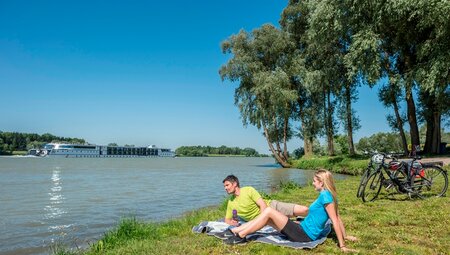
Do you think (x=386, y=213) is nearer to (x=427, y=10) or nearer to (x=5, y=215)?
(x=5, y=215)

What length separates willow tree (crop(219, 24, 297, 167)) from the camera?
4019 centimetres

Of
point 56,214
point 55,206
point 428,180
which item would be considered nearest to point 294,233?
point 428,180

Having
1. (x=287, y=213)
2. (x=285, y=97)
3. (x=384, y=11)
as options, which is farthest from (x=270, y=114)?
(x=287, y=213)

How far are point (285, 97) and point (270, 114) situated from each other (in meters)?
3.39

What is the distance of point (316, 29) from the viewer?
2845cm

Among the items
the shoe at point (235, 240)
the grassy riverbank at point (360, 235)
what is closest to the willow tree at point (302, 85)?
the grassy riverbank at point (360, 235)

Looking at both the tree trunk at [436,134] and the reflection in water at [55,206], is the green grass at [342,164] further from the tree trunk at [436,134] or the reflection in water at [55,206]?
the reflection in water at [55,206]

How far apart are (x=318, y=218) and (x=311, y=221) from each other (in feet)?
0.47

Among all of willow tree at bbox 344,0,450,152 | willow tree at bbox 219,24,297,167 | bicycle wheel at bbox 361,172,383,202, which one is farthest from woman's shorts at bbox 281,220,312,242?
willow tree at bbox 219,24,297,167

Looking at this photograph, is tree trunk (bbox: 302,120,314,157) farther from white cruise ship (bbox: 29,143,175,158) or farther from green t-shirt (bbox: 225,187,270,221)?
white cruise ship (bbox: 29,143,175,158)

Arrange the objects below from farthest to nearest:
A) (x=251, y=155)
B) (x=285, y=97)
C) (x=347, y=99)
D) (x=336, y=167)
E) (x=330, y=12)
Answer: (x=251, y=155), (x=285, y=97), (x=347, y=99), (x=336, y=167), (x=330, y=12)

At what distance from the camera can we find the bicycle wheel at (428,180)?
11328 mm

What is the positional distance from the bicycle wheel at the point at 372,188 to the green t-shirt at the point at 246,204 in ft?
15.9

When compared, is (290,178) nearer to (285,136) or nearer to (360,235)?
(285,136)
